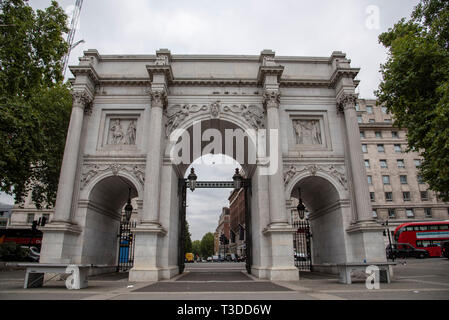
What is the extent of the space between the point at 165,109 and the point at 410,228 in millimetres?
37040

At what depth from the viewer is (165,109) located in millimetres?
18641

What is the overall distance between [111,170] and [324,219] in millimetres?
14152

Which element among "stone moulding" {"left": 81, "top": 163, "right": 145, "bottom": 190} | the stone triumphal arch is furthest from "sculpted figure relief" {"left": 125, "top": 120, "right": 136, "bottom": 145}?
"stone moulding" {"left": 81, "top": 163, "right": 145, "bottom": 190}

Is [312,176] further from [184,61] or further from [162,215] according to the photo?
[184,61]

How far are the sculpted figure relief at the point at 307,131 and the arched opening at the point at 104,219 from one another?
36.1 ft

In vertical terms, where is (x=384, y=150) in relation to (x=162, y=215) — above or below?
above

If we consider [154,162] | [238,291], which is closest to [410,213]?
[154,162]

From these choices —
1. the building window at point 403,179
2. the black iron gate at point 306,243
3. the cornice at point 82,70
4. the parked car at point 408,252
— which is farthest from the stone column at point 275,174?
the building window at point 403,179

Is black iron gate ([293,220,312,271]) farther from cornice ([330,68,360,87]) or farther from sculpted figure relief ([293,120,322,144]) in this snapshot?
cornice ([330,68,360,87])

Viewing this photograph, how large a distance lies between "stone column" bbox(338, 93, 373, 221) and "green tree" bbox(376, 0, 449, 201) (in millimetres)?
2003

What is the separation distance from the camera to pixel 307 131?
19422 millimetres
